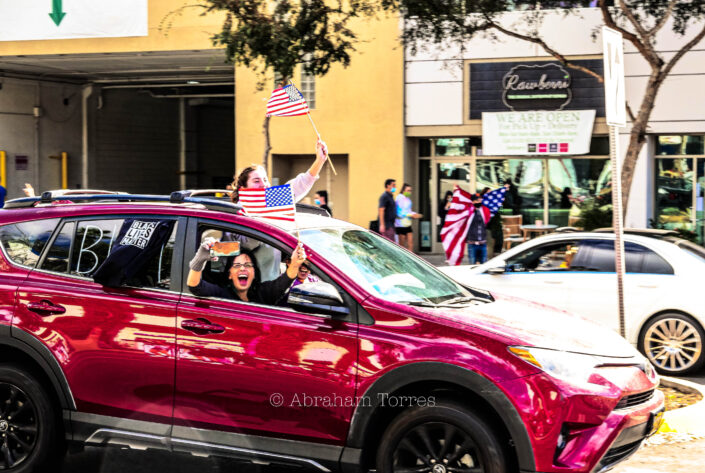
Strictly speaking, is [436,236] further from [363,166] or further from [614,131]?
[614,131]

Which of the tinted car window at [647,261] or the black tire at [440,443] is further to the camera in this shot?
the tinted car window at [647,261]

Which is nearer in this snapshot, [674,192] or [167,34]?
[674,192]

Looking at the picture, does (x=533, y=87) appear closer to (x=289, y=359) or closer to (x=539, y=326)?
(x=539, y=326)

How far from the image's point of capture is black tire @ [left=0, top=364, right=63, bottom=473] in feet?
18.1

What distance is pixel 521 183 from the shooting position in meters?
21.5

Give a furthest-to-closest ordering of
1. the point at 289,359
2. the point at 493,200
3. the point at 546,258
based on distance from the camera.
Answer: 1. the point at 493,200
2. the point at 546,258
3. the point at 289,359

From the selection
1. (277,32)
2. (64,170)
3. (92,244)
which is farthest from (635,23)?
(64,170)

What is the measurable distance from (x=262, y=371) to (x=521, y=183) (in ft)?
56.3

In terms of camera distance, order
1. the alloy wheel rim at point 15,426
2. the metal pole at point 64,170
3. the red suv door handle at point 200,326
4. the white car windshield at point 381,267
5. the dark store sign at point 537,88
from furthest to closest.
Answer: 1. the metal pole at point 64,170
2. the dark store sign at point 537,88
3. the alloy wheel rim at point 15,426
4. the white car windshield at point 381,267
5. the red suv door handle at point 200,326

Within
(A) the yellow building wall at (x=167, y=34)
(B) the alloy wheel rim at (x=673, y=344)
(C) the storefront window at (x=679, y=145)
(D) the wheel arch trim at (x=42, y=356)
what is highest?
(A) the yellow building wall at (x=167, y=34)

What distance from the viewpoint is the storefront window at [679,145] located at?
65.5ft

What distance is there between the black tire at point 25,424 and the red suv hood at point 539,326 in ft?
7.69

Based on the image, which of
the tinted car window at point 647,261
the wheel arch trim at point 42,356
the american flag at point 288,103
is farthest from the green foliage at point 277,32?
the wheel arch trim at point 42,356

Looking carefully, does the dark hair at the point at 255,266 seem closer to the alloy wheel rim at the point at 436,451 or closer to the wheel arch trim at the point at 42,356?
the wheel arch trim at the point at 42,356
